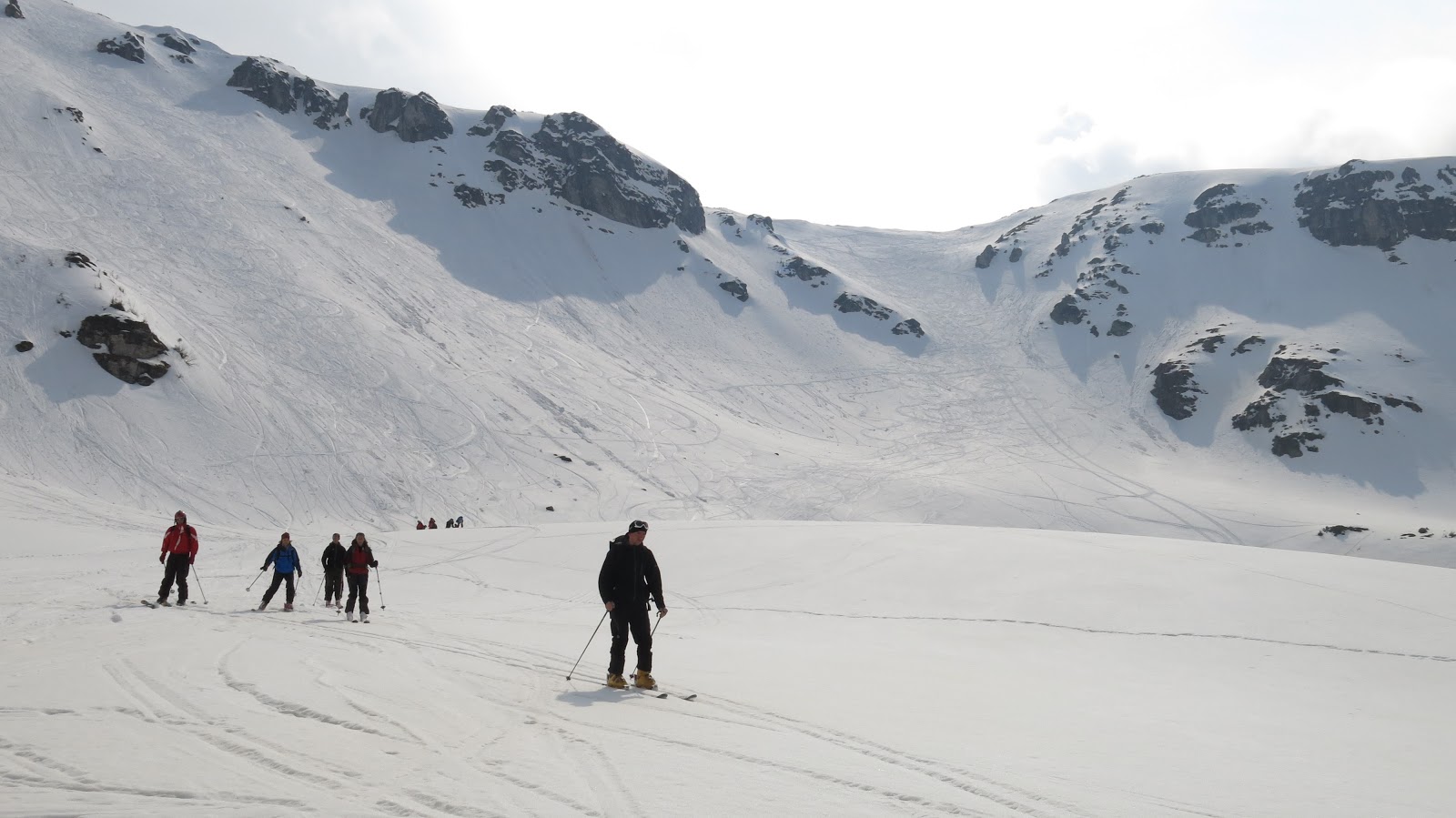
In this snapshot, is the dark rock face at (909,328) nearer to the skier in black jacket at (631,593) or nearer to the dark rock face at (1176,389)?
the dark rock face at (1176,389)

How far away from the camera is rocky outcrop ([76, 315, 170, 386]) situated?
134 ft

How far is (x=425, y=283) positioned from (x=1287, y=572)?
230ft

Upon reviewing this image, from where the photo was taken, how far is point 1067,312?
102m

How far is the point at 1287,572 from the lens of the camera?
55.8 ft

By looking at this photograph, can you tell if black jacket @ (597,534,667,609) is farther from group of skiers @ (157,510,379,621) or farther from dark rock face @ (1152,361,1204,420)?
dark rock face @ (1152,361,1204,420)

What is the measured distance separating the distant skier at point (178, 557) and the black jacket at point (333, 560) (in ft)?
7.75

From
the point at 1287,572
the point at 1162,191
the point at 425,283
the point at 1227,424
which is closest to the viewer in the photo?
the point at 1287,572

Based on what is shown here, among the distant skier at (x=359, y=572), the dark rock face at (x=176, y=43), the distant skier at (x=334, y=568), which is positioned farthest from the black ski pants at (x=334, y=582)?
the dark rock face at (x=176, y=43)

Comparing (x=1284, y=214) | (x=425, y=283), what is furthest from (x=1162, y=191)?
(x=425, y=283)

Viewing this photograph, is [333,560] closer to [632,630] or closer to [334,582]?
[334,582]

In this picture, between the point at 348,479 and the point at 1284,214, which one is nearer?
the point at 348,479

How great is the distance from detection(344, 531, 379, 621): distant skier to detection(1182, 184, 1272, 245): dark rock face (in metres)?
125

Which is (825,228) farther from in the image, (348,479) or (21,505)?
(21,505)

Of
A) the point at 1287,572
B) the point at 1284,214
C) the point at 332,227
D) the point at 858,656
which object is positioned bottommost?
the point at 858,656
